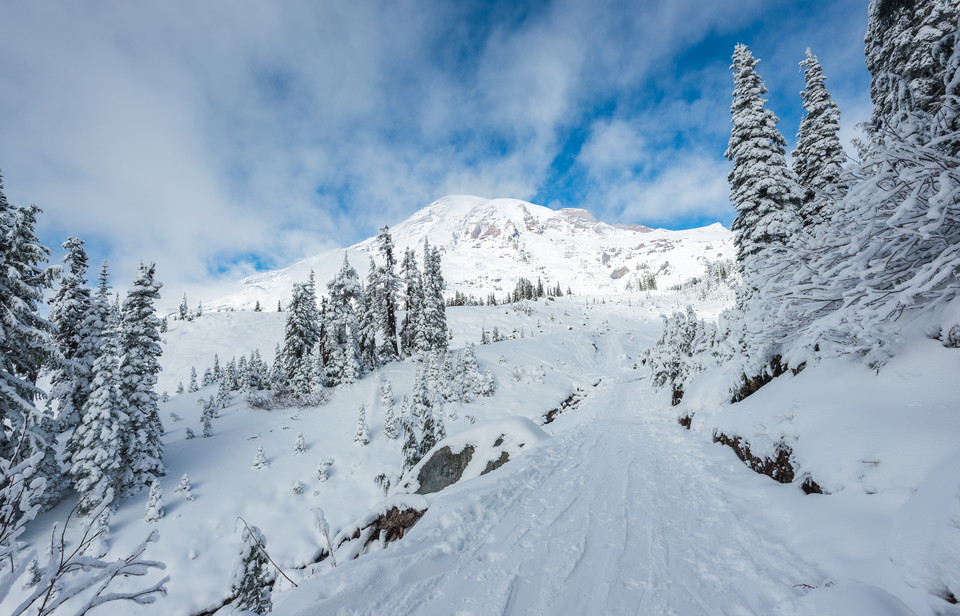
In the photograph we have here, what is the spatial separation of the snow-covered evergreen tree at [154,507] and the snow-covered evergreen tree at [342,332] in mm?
13673

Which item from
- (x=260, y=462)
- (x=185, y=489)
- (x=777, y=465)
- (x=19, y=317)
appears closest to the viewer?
(x=777, y=465)

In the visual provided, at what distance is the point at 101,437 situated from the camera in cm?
1328

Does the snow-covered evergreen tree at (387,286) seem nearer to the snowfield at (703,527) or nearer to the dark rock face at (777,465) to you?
the snowfield at (703,527)

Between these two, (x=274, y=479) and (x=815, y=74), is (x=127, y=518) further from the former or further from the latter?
(x=815, y=74)

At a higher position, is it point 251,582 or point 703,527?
point 251,582

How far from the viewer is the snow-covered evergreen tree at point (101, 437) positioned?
1309 centimetres

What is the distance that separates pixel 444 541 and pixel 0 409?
15479mm

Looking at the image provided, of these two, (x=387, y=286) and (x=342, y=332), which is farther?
(x=387, y=286)

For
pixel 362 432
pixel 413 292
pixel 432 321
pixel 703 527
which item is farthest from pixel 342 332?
pixel 703 527

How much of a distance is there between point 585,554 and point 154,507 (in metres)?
16.0

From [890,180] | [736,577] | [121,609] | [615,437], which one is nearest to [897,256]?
[890,180]

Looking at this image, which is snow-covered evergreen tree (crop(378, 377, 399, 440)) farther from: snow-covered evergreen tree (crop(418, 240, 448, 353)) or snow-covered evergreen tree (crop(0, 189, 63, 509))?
snow-covered evergreen tree (crop(0, 189, 63, 509))

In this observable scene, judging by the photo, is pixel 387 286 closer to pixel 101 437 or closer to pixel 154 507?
pixel 101 437

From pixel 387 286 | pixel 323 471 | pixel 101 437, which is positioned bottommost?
pixel 323 471
